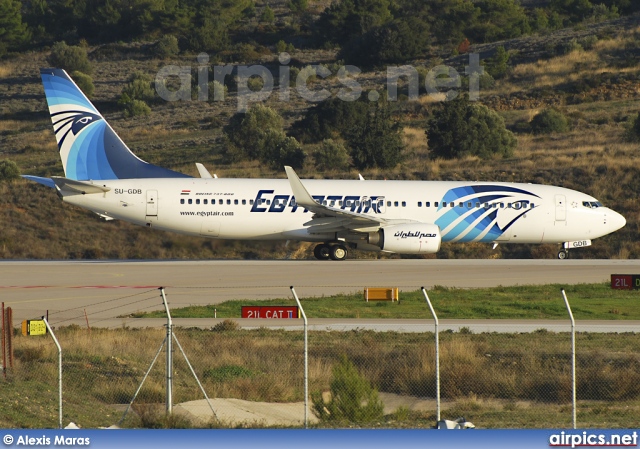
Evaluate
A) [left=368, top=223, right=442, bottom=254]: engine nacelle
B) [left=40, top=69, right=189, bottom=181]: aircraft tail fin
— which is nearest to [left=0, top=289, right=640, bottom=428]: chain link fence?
[left=368, top=223, right=442, bottom=254]: engine nacelle

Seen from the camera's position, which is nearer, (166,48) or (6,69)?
(6,69)

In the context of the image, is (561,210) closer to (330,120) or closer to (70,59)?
(330,120)

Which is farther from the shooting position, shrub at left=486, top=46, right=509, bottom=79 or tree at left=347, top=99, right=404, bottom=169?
shrub at left=486, top=46, right=509, bottom=79

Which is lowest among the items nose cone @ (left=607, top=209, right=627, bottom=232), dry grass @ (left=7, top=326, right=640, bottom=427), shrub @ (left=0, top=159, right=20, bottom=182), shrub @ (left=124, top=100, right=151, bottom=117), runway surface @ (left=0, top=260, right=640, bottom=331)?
runway surface @ (left=0, top=260, right=640, bottom=331)

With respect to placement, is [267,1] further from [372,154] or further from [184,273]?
[184,273]

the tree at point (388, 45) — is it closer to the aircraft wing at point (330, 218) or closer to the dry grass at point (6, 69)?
the dry grass at point (6, 69)

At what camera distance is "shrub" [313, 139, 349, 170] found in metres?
65.4

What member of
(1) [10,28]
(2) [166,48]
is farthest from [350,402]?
(1) [10,28]

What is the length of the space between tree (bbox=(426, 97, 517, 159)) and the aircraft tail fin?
3114cm

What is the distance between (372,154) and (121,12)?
59.1m

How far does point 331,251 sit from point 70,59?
64.8m

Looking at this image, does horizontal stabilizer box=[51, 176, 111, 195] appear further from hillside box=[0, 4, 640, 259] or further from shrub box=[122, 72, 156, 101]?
shrub box=[122, 72, 156, 101]

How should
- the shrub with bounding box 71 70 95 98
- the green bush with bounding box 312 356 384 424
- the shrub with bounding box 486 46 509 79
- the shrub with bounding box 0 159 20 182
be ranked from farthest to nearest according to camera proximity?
1. the shrub with bounding box 486 46 509 79
2. the shrub with bounding box 71 70 95 98
3. the shrub with bounding box 0 159 20 182
4. the green bush with bounding box 312 356 384 424

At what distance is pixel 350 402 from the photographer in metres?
15.1
